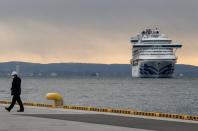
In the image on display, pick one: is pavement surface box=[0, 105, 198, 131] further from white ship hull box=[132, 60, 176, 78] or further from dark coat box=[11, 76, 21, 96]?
white ship hull box=[132, 60, 176, 78]

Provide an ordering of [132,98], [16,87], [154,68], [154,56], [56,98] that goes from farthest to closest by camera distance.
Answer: [154,68] → [154,56] → [132,98] → [56,98] → [16,87]

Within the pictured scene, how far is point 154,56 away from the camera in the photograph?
153000 mm

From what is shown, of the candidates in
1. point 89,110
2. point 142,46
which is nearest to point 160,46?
point 142,46

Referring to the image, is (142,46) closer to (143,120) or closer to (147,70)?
(147,70)

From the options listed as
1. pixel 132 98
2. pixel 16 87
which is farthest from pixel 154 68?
pixel 16 87

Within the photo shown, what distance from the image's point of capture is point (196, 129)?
58.2ft

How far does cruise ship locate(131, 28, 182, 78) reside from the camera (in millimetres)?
154125

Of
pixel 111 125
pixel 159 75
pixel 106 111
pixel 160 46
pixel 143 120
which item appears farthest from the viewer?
pixel 159 75

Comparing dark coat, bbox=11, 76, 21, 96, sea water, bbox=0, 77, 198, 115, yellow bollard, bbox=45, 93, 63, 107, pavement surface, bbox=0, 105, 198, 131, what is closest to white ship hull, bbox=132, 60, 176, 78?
sea water, bbox=0, 77, 198, 115

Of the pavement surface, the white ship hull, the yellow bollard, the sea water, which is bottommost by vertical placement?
the pavement surface

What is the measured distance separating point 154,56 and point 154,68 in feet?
21.3

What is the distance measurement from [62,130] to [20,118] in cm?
468

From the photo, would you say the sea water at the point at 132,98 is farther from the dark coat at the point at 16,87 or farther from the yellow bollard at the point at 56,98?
the dark coat at the point at 16,87

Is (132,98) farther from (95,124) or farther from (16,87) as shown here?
(95,124)
